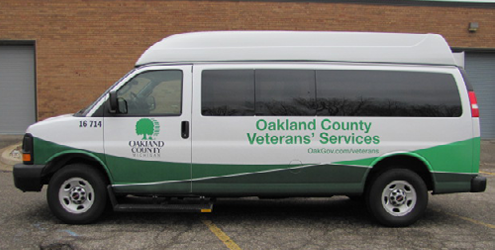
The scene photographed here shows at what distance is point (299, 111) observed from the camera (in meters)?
5.33

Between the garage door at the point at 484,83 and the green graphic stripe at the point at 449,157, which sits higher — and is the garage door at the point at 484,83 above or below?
above

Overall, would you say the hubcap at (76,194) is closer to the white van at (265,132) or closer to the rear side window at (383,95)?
the white van at (265,132)

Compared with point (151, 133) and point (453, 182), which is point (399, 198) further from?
point (151, 133)

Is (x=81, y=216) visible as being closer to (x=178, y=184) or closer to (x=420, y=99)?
(x=178, y=184)

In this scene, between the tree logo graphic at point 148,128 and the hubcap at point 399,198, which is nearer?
the tree logo graphic at point 148,128

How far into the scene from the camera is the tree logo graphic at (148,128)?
17.3 ft

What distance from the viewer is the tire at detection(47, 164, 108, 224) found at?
5.30 m

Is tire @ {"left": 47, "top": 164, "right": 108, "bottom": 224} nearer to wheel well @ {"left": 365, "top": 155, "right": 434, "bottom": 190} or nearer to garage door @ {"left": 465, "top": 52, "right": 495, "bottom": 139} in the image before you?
wheel well @ {"left": 365, "top": 155, "right": 434, "bottom": 190}

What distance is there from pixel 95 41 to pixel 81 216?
9.87m

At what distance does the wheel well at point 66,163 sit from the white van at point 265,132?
0.05 ft

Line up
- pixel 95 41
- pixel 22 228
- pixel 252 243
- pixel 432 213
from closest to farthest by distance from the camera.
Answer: pixel 252 243, pixel 22 228, pixel 432 213, pixel 95 41

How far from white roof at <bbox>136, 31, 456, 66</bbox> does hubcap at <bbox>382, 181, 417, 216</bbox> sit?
1647 millimetres

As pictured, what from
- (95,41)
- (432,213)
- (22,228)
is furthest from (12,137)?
(432,213)

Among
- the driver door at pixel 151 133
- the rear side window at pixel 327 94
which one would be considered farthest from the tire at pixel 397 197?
the driver door at pixel 151 133
